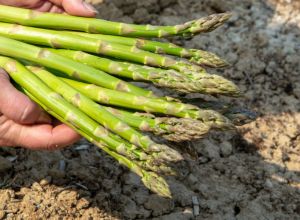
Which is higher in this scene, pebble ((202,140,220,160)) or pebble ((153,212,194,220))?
pebble ((202,140,220,160))

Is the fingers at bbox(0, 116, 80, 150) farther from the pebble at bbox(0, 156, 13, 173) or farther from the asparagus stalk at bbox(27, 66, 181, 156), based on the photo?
the pebble at bbox(0, 156, 13, 173)

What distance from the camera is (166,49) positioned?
2.97m

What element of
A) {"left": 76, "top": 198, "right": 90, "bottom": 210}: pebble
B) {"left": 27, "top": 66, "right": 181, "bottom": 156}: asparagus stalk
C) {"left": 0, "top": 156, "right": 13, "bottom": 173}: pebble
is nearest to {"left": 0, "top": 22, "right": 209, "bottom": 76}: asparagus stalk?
{"left": 27, "top": 66, "right": 181, "bottom": 156}: asparagus stalk

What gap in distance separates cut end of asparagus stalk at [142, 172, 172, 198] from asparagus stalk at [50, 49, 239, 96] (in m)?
0.47

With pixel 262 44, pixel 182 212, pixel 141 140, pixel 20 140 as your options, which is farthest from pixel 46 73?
pixel 262 44

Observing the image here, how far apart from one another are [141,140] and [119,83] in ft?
1.20

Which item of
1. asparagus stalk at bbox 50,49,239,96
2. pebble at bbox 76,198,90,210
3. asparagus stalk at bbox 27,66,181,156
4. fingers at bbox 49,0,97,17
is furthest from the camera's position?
pebble at bbox 76,198,90,210

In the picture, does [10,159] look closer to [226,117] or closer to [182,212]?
[182,212]

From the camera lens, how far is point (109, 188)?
139 inches

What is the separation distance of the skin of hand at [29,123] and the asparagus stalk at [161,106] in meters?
0.31

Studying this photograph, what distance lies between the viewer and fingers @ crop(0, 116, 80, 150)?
9.57 feet

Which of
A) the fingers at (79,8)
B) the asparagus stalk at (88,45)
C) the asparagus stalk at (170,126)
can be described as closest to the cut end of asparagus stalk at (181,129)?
the asparagus stalk at (170,126)

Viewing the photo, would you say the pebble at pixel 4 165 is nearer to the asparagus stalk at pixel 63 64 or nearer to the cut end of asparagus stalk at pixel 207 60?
the asparagus stalk at pixel 63 64

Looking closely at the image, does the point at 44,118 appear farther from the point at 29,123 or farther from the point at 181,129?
the point at 181,129
